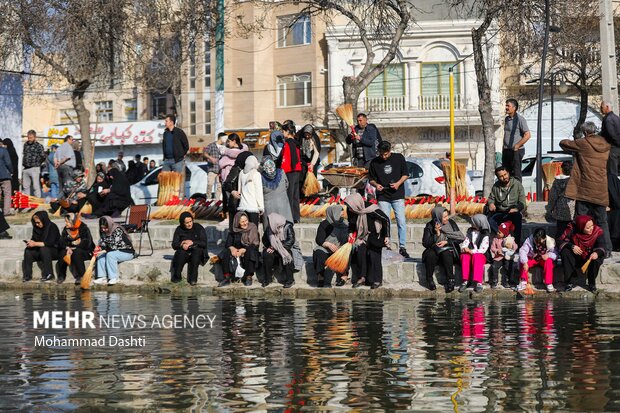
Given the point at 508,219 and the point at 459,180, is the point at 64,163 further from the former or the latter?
the point at 508,219

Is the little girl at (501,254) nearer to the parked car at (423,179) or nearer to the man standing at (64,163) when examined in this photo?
the parked car at (423,179)

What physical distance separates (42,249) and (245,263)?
3.74 meters

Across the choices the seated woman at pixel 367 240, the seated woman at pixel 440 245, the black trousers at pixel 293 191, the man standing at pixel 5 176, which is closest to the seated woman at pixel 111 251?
the black trousers at pixel 293 191

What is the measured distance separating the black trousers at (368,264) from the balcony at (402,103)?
118ft

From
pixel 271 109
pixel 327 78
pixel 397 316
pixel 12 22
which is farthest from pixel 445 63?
pixel 397 316

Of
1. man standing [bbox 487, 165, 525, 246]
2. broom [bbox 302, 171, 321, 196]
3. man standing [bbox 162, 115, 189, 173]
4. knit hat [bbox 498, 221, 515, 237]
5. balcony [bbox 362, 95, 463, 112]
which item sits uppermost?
balcony [bbox 362, 95, 463, 112]

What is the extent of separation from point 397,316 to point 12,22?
1929 centimetres

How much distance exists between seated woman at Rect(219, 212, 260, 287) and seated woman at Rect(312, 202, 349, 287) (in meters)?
0.93

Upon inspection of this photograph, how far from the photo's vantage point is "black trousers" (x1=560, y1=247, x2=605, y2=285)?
15934 mm

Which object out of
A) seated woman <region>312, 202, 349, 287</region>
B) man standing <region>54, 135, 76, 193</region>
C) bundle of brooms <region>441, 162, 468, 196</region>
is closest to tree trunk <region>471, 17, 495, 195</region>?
bundle of brooms <region>441, 162, 468, 196</region>

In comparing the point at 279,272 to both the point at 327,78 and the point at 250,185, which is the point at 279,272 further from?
the point at 327,78

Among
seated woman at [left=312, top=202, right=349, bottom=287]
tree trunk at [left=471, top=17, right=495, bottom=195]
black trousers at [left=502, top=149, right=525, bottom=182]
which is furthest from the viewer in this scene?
tree trunk at [left=471, top=17, right=495, bottom=195]

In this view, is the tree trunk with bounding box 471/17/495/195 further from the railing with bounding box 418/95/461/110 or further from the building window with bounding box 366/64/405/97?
the building window with bounding box 366/64/405/97

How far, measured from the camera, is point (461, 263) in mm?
16594
